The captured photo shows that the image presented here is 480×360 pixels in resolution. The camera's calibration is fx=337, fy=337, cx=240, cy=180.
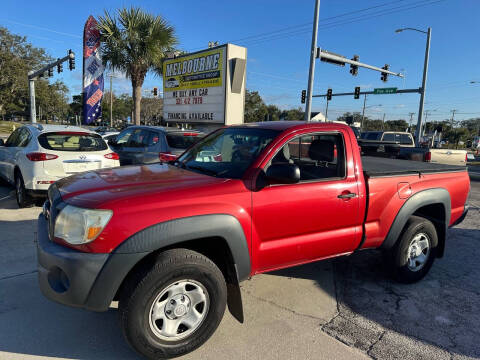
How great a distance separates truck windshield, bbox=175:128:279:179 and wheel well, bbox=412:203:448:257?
217cm

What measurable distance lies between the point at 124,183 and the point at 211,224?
802mm

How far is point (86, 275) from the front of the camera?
2.17m

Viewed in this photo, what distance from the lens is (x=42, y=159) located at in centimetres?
559

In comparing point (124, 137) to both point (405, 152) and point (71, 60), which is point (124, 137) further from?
point (71, 60)

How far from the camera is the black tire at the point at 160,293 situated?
7.34 feet

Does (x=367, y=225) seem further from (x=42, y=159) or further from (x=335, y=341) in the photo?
(x=42, y=159)

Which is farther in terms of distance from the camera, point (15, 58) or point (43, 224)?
point (15, 58)

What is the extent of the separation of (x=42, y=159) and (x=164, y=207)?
432 cm

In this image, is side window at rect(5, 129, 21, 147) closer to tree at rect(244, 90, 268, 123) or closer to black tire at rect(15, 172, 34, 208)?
black tire at rect(15, 172, 34, 208)

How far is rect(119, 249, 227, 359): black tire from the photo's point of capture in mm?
2238

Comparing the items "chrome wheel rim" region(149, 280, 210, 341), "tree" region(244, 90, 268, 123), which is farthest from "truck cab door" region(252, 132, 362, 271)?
"tree" region(244, 90, 268, 123)

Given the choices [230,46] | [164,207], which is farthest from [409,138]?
[164,207]

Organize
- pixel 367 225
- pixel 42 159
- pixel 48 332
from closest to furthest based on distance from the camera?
pixel 48 332, pixel 367 225, pixel 42 159

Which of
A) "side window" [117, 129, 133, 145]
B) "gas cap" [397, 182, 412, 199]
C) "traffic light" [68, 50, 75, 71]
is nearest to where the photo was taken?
"gas cap" [397, 182, 412, 199]
